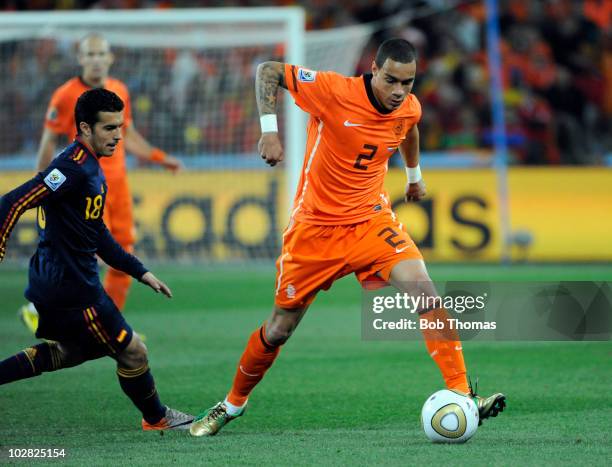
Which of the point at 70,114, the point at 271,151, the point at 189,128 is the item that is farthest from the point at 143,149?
the point at 189,128

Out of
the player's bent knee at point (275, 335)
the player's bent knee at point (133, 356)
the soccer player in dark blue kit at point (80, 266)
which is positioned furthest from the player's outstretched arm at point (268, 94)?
the player's bent knee at point (133, 356)

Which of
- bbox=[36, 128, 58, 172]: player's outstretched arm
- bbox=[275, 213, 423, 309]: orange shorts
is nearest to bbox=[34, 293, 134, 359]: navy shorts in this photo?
bbox=[275, 213, 423, 309]: orange shorts

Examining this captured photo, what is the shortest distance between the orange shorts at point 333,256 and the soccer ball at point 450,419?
0.82 metres

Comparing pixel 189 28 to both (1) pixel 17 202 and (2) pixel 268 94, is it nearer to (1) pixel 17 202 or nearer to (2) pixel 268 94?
(2) pixel 268 94

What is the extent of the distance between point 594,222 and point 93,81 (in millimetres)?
8235

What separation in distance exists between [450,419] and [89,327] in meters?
1.89

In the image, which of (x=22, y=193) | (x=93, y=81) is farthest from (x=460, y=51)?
(x=22, y=193)

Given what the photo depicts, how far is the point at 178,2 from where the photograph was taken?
2055cm

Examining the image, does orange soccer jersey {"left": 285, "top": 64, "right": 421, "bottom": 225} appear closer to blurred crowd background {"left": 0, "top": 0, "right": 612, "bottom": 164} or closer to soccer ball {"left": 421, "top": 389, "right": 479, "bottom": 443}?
soccer ball {"left": 421, "top": 389, "right": 479, "bottom": 443}

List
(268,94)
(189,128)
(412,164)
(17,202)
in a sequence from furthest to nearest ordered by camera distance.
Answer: (189,128) < (412,164) < (268,94) < (17,202)

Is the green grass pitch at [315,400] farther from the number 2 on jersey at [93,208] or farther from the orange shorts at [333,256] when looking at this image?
the number 2 on jersey at [93,208]

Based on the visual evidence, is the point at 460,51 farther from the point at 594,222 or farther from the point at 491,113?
the point at 594,222

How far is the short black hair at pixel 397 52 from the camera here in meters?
6.11

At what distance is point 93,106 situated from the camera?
5.99 meters
